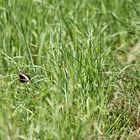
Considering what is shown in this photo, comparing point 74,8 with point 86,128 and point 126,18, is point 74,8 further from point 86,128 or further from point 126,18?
point 86,128

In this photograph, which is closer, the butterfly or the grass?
the grass

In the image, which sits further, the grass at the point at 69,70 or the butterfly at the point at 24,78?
the butterfly at the point at 24,78

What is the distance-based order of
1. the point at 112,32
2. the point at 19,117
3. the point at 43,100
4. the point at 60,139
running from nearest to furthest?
the point at 60,139 → the point at 19,117 → the point at 43,100 → the point at 112,32

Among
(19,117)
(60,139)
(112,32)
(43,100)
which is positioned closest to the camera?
(60,139)

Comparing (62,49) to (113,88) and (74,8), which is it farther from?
(74,8)

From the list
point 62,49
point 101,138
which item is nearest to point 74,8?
point 62,49

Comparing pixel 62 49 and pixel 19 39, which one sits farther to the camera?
pixel 19 39
